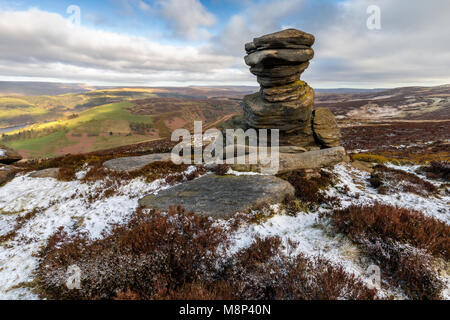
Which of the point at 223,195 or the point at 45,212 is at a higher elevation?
the point at 223,195

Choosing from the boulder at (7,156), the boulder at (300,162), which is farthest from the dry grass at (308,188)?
the boulder at (7,156)

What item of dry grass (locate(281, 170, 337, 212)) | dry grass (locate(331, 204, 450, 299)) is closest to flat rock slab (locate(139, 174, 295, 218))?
dry grass (locate(281, 170, 337, 212))

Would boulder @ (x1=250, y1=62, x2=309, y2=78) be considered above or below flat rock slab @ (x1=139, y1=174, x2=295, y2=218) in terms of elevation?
above

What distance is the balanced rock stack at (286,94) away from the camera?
1412 centimetres

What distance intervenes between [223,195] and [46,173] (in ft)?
45.8

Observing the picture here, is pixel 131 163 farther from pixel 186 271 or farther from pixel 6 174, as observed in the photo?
pixel 186 271

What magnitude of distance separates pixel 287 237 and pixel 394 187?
30.3 ft

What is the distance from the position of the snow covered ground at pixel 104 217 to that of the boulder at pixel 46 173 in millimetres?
389

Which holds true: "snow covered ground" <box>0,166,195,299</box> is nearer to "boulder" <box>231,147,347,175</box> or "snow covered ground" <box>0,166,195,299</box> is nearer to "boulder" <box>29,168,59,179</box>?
"boulder" <box>29,168,59,179</box>

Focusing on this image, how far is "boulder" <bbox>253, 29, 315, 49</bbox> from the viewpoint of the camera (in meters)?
Answer: 13.8

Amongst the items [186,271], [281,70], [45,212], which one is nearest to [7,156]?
[45,212]

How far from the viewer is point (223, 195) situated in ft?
29.2
